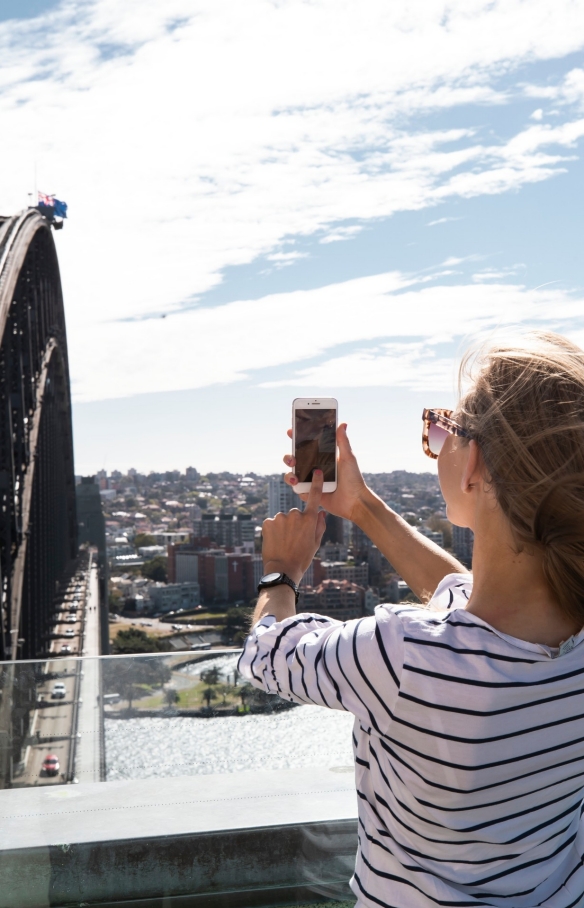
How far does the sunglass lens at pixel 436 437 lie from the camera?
0.92 meters

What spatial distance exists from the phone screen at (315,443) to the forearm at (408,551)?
0.08m

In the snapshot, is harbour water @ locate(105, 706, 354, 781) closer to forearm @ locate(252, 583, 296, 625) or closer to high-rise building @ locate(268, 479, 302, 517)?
high-rise building @ locate(268, 479, 302, 517)

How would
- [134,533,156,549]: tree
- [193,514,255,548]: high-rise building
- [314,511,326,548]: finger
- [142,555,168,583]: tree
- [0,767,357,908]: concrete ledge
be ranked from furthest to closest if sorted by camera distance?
[134,533,156,549]: tree
[142,555,168,583]: tree
[193,514,255,548]: high-rise building
[0,767,357,908]: concrete ledge
[314,511,326,548]: finger

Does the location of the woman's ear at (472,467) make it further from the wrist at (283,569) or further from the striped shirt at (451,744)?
the wrist at (283,569)

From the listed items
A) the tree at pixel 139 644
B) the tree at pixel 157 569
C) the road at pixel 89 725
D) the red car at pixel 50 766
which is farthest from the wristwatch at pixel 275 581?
the tree at pixel 157 569

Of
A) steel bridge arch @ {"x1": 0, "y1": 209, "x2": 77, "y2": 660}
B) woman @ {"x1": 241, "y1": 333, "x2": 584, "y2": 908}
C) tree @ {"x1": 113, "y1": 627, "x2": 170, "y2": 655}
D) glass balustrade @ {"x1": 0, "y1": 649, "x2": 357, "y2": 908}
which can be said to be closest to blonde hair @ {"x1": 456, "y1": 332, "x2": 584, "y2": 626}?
woman @ {"x1": 241, "y1": 333, "x2": 584, "y2": 908}

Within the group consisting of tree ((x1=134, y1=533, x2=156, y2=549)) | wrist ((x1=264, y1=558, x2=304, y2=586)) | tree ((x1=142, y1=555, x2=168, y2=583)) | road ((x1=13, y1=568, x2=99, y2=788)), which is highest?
wrist ((x1=264, y1=558, x2=304, y2=586))

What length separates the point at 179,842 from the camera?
2.05 m

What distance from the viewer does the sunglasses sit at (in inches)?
34.8

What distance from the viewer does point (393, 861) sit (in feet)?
2.70

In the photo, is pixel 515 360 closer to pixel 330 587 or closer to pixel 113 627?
pixel 330 587

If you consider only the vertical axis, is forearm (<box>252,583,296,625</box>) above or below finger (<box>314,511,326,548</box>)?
below

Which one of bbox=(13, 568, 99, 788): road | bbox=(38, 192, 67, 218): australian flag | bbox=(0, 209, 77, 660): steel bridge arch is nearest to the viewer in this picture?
bbox=(13, 568, 99, 788): road

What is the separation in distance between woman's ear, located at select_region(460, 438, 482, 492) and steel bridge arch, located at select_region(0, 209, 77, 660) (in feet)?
31.0
